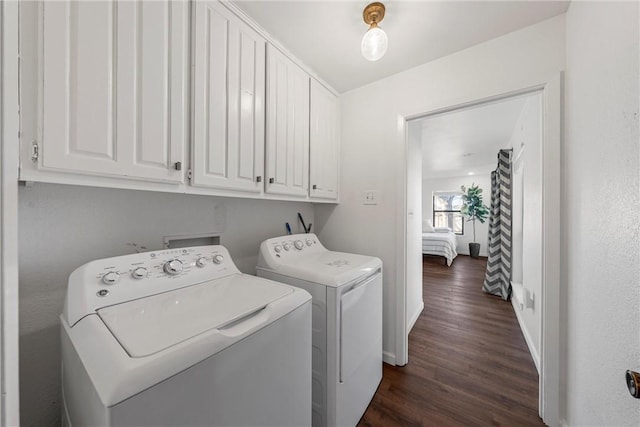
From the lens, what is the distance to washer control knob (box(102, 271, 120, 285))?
0.81m

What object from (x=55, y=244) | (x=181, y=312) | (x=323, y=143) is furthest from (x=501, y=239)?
(x=55, y=244)

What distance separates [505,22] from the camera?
132 cm

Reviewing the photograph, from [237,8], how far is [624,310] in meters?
2.02

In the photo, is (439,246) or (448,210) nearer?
(439,246)

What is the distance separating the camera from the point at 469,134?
3.34 metres

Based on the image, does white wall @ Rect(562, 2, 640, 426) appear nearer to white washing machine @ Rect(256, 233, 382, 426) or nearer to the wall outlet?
white washing machine @ Rect(256, 233, 382, 426)

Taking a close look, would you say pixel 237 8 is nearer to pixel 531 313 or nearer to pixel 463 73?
pixel 463 73

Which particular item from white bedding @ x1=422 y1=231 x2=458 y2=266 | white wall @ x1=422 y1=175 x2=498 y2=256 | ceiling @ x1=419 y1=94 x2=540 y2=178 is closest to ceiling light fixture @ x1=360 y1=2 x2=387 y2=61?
ceiling @ x1=419 y1=94 x2=540 y2=178

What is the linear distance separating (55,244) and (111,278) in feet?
1.15

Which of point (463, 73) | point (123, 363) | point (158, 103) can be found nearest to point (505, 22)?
point (463, 73)

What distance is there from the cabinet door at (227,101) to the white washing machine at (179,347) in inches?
17.6

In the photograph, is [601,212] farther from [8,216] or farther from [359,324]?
[8,216]

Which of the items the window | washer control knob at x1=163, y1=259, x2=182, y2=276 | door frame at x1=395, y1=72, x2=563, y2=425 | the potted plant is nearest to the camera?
washer control knob at x1=163, y1=259, x2=182, y2=276

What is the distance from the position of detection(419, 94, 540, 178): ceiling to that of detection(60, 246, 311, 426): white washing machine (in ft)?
5.96
